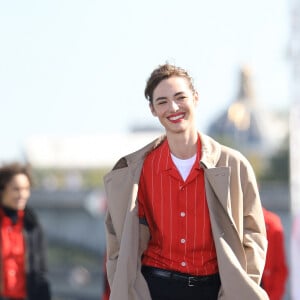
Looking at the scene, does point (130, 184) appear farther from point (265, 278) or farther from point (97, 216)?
point (97, 216)

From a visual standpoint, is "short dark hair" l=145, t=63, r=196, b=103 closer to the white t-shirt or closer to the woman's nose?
the woman's nose

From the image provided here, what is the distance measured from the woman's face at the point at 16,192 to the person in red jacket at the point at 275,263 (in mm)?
1475

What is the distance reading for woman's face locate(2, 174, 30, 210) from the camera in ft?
29.5

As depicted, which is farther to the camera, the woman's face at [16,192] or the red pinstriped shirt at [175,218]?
the woman's face at [16,192]

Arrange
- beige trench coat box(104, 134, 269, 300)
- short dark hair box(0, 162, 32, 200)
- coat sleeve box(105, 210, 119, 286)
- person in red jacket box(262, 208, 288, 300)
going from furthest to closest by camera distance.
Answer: short dark hair box(0, 162, 32, 200) → person in red jacket box(262, 208, 288, 300) → coat sleeve box(105, 210, 119, 286) → beige trench coat box(104, 134, 269, 300)

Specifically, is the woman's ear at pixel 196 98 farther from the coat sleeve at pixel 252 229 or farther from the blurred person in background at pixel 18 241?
the blurred person in background at pixel 18 241

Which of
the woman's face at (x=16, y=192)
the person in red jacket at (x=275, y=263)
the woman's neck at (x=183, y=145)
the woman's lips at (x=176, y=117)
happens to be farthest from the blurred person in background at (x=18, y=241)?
the woman's lips at (x=176, y=117)

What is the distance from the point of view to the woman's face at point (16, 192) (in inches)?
354

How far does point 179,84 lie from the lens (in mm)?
6273

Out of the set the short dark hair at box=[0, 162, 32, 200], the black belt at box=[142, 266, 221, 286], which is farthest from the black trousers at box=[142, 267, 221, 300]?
the short dark hair at box=[0, 162, 32, 200]

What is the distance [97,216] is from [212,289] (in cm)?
5762

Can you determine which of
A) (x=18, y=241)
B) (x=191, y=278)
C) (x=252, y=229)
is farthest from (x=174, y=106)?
(x=18, y=241)

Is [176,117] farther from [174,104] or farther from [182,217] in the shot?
[182,217]

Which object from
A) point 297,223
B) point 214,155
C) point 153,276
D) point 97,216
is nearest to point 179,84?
point 214,155
